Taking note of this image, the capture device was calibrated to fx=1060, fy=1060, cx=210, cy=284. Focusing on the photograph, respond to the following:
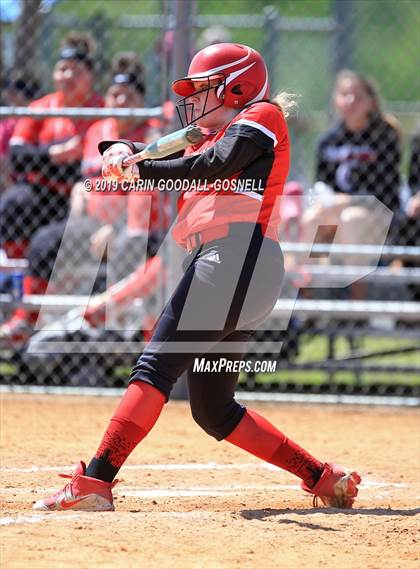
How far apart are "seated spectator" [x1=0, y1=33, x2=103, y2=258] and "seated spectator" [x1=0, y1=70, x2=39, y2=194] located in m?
0.51

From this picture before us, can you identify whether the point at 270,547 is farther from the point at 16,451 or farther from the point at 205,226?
the point at 16,451

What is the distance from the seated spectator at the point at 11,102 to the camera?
8.44 metres

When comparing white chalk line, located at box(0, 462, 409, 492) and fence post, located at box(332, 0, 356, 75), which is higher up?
fence post, located at box(332, 0, 356, 75)

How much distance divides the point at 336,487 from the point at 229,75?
1.66 m

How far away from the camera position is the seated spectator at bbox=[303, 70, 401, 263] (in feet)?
25.0

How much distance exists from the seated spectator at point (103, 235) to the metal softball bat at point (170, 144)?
10.7 ft

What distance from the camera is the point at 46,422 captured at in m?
6.21

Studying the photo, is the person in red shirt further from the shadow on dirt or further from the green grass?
the green grass

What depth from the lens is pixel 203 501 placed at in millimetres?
4273

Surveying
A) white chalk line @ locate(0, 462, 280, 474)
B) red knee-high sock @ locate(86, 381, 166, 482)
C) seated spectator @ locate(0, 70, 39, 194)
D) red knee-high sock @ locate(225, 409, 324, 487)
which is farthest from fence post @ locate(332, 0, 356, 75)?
red knee-high sock @ locate(86, 381, 166, 482)

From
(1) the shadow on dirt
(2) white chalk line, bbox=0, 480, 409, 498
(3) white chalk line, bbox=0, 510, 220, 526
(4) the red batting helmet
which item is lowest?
(2) white chalk line, bbox=0, 480, 409, 498

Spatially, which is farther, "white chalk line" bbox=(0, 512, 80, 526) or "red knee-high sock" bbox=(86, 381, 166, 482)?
"red knee-high sock" bbox=(86, 381, 166, 482)

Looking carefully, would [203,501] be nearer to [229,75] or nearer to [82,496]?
[82,496]

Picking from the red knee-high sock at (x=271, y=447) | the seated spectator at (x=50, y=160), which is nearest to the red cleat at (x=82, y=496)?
the red knee-high sock at (x=271, y=447)
